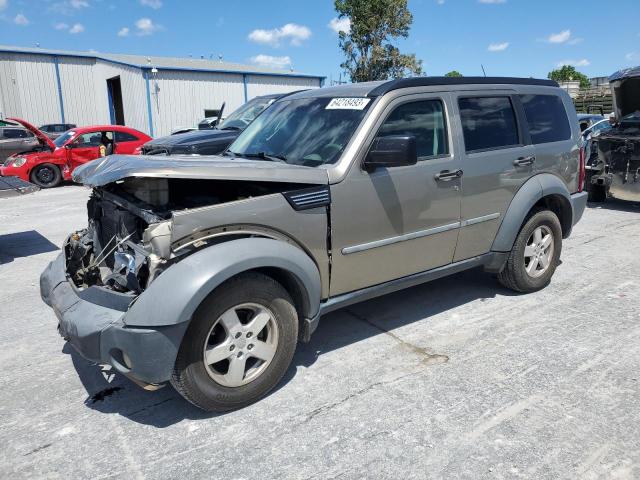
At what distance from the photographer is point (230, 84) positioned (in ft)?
93.6

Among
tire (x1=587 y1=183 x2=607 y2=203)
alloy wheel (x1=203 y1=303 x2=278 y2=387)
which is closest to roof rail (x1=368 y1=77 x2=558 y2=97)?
alloy wheel (x1=203 y1=303 x2=278 y2=387)

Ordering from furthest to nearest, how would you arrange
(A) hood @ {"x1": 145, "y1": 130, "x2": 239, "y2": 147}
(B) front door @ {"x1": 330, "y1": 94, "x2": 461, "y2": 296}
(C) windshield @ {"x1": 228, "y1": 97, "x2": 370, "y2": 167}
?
→ (A) hood @ {"x1": 145, "y1": 130, "x2": 239, "y2": 147}
(C) windshield @ {"x1": 228, "y1": 97, "x2": 370, "y2": 167}
(B) front door @ {"x1": 330, "y1": 94, "x2": 461, "y2": 296}

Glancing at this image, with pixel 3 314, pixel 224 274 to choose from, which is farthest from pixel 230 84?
pixel 224 274

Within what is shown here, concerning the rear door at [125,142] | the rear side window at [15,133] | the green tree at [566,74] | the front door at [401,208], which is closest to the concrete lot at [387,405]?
the front door at [401,208]

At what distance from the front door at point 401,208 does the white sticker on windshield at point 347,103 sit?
193mm

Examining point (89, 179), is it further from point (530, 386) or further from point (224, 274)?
point (530, 386)

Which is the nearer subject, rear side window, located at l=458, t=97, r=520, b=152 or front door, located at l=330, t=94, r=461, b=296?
front door, located at l=330, t=94, r=461, b=296

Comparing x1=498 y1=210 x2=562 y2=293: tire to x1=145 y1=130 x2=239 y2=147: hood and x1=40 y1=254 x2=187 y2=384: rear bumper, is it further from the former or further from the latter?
x1=145 y1=130 x2=239 y2=147: hood

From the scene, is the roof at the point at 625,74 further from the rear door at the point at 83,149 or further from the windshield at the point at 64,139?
the windshield at the point at 64,139

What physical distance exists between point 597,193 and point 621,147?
1.36 meters

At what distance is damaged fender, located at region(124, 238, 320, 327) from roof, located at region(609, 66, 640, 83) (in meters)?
7.94

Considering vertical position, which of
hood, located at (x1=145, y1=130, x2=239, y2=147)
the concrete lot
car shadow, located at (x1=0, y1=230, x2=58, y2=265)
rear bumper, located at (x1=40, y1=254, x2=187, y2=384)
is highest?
hood, located at (x1=145, y1=130, x2=239, y2=147)

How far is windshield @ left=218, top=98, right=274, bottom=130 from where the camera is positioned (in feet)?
33.2

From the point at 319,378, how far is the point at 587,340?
2.12 m
